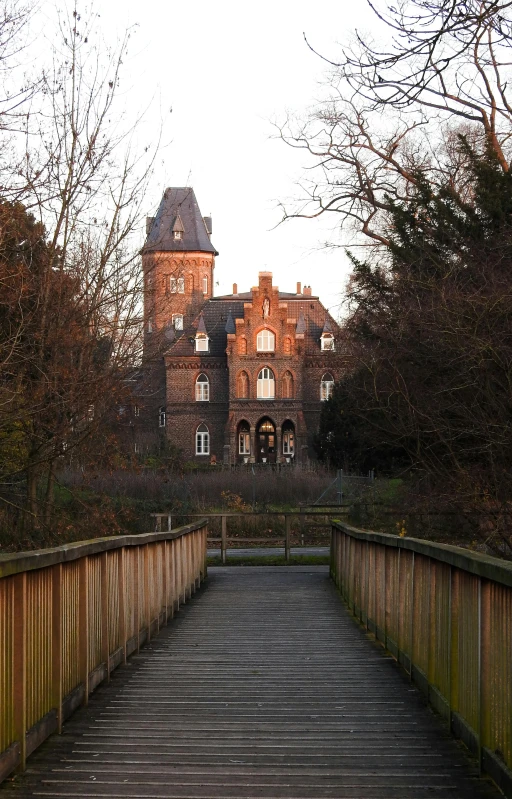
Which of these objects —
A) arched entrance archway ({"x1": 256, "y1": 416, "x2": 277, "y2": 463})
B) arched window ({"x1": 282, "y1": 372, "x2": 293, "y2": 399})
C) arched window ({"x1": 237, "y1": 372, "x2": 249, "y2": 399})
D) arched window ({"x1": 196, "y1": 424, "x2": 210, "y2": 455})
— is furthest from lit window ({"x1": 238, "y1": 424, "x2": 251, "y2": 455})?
arched window ({"x1": 282, "y1": 372, "x2": 293, "y2": 399})

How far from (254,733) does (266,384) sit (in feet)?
236

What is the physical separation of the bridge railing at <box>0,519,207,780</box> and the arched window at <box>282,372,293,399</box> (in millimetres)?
66742

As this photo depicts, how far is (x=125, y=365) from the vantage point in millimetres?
18406

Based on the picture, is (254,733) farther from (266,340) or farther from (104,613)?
(266,340)

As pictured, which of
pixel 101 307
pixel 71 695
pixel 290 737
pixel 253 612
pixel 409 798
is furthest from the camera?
pixel 101 307

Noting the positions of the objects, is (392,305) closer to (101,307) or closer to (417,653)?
(101,307)

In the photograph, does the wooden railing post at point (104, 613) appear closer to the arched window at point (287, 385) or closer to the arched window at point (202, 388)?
the arched window at point (287, 385)

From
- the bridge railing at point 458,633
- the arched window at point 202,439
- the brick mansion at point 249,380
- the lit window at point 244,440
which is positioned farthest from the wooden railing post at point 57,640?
the arched window at point 202,439

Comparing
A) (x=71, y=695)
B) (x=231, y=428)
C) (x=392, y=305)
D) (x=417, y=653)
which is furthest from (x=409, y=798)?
(x=231, y=428)

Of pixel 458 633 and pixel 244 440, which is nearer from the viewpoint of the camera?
pixel 458 633

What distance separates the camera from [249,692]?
25.2ft

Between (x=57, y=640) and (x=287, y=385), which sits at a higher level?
(x=287, y=385)

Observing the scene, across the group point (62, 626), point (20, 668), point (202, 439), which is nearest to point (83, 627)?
point (62, 626)

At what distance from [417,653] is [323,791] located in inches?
123
